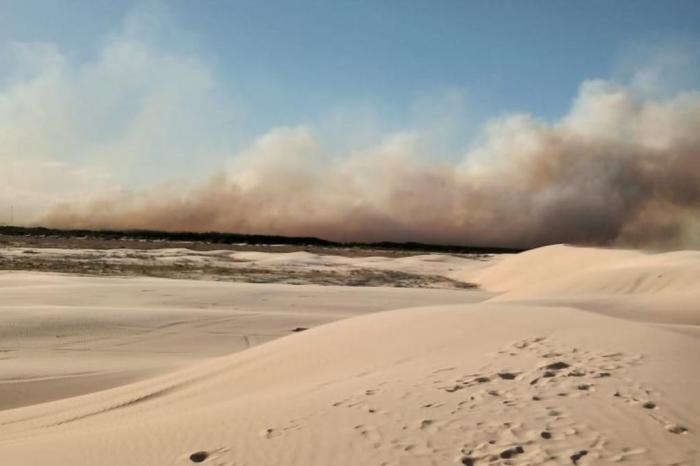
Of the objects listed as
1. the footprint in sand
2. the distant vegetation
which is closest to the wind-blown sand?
the footprint in sand

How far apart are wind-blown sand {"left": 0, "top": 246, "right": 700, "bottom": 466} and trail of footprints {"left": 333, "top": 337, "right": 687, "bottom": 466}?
1cm

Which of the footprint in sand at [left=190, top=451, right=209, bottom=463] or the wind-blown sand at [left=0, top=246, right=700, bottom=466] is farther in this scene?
the footprint in sand at [left=190, top=451, right=209, bottom=463]

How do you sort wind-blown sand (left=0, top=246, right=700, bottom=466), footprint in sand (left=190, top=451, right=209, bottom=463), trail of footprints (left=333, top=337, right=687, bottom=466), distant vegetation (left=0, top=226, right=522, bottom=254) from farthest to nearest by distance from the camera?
distant vegetation (left=0, top=226, right=522, bottom=254), footprint in sand (left=190, top=451, right=209, bottom=463), wind-blown sand (left=0, top=246, right=700, bottom=466), trail of footprints (left=333, top=337, right=687, bottom=466)

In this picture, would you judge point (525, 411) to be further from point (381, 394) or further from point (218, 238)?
point (218, 238)

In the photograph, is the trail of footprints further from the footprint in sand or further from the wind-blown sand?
the footprint in sand

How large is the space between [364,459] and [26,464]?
2472 millimetres

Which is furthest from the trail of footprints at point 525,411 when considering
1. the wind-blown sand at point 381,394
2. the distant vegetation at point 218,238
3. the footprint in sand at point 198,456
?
the distant vegetation at point 218,238

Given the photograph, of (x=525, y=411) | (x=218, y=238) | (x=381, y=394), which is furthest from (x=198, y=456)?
(x=218, y=238)

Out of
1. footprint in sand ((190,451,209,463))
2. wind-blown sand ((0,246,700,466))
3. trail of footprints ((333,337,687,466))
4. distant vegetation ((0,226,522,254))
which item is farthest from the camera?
distant vegetation ((0,226,522,254))

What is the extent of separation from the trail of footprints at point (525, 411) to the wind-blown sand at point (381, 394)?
0.5 inches

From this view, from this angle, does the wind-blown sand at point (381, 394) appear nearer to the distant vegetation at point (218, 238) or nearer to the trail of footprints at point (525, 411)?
the trail of footprints at point (525, 411)

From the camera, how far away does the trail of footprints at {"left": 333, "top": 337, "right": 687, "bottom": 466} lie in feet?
11.6

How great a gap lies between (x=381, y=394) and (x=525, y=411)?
3.97ft

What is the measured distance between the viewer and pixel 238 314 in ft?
47.4
